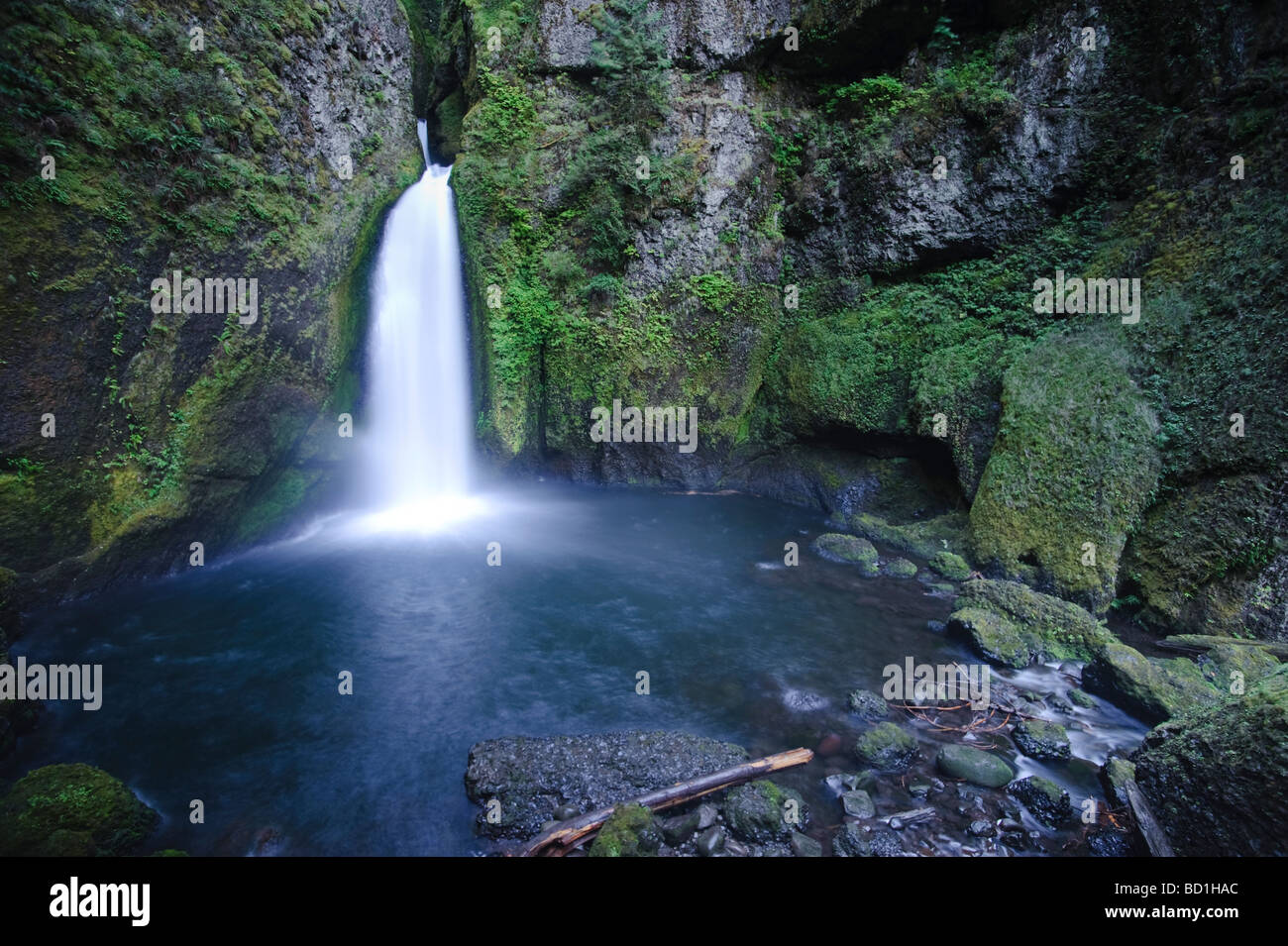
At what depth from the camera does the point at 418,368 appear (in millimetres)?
11398

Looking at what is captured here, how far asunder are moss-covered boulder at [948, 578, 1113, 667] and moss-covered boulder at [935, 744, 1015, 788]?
202 cm

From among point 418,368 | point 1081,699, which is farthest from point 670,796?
point 418,368

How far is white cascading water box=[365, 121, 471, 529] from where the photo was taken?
10.8m

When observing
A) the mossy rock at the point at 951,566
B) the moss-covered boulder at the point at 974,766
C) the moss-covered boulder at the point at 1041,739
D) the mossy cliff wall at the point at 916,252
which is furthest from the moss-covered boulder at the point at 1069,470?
the moss-covered boulder at the point at 974,766

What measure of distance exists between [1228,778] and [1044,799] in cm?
116

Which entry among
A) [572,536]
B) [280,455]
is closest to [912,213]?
[572,536]

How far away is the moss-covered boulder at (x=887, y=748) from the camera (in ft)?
15.1

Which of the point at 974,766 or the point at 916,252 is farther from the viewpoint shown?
the point at 916,252

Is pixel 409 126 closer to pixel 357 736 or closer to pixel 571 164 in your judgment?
pixel 571 164

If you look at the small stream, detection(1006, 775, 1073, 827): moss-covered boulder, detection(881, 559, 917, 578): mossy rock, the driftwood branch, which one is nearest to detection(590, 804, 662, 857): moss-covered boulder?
the small stream
